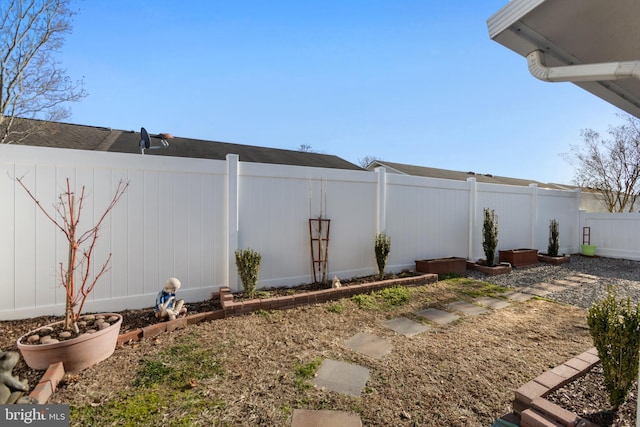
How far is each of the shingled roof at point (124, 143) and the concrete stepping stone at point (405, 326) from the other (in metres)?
6.47

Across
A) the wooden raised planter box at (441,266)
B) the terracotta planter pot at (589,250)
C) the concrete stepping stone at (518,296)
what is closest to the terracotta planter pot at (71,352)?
the wooden raised planter box at (441,266)

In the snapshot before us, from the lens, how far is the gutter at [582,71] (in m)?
1.46

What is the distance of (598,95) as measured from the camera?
2.49m

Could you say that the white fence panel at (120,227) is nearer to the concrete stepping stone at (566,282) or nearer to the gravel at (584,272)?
the gravel at (584,272)

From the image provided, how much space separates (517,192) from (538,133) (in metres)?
2.60

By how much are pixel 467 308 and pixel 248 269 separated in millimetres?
3198

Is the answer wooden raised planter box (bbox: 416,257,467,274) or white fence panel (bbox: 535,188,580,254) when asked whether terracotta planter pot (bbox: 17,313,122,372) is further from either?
white fence panel (bbox: 535,188,580,254)

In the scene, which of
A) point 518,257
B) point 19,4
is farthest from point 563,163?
point 19,4

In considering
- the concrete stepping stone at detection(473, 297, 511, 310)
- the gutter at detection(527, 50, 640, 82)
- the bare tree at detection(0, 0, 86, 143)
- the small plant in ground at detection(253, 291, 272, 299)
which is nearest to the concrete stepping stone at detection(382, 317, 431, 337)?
the concrete stepping stone at detection(473, 297, 511, 310)

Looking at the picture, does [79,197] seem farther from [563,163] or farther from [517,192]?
[563,163]

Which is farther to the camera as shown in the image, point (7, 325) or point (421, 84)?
point (421, 84)

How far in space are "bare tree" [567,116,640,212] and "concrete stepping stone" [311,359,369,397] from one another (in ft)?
49.9

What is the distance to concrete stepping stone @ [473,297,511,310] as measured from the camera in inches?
158

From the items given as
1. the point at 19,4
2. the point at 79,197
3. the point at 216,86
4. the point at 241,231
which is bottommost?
the point at 241,231
